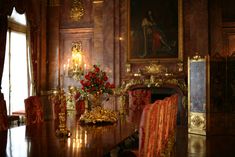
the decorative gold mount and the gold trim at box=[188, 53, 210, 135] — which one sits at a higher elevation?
the decorative gold mount

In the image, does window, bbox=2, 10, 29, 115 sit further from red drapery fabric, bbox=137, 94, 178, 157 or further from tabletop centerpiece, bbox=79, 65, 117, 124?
red drapery fabric, bbox=137, 94, 178, 157

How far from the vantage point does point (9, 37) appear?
8.38 metres

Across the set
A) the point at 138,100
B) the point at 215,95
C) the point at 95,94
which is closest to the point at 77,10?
the point at 138,100

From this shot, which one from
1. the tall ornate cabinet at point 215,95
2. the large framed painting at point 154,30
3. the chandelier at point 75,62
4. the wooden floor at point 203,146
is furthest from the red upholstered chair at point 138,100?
the chandelier at point 75,62

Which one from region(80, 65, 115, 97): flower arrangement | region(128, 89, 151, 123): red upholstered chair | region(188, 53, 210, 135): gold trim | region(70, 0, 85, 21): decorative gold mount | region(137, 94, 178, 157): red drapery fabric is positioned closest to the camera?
region(137, 94, 178, 157): red drapery fabric

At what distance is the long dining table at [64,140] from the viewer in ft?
9.07

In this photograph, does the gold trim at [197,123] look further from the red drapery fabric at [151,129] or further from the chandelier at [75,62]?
the red drapery fabric at [151,129]

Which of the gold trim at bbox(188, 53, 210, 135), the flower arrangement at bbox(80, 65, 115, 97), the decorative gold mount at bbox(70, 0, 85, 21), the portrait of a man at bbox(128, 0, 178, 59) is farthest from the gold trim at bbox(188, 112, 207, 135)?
the decorative gold mount at bbox(70, 0, 85, 21)

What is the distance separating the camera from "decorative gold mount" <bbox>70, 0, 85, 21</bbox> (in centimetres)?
977

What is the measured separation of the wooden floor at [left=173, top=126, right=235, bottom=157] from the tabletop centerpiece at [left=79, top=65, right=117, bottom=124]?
1788 mm

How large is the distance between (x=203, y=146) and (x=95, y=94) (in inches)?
115

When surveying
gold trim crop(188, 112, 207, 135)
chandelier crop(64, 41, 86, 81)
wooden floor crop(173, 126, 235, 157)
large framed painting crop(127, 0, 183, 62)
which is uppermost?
large framed painting crop(127, 0, 183, 62)

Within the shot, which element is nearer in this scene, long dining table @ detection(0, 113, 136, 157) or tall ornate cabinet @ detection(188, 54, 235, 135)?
long dining table @ detection(0, 113, 136, 157)

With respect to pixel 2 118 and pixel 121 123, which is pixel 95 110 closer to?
pixel 121 123
